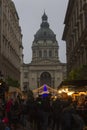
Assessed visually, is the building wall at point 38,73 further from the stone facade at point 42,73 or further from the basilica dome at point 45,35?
the basilica dome at point 45,35

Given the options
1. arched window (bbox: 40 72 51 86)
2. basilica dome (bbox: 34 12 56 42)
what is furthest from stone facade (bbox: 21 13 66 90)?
basilica dome (bbox: 34 12 56 42)

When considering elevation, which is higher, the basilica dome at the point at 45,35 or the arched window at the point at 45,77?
the basilica dome at the point at 45,35

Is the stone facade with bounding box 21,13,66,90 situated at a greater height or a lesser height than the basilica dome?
lesser

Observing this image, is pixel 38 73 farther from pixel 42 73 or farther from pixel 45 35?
pixel 45 35

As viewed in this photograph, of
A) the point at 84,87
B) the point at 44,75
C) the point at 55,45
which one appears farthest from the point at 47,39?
the point at 84,87

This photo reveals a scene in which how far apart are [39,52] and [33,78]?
24.3 meters

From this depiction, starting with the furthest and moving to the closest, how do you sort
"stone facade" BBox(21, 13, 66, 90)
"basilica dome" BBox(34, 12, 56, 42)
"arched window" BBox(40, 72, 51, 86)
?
1. "basilica dome" BBox(34, 12, 56, 42)
2. "arched window" BBox(40, 72, 51, 86)
3. "stone facade" BBox(21, 13, 66, 90)

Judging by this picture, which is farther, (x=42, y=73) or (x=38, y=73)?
(x=42, y=73)

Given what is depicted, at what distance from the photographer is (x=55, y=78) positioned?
531 feet

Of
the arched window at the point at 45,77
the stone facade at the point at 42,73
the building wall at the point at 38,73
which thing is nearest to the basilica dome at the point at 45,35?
the stone facade at the point at 42,73

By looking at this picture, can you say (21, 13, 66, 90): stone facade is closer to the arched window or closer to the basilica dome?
the arched window

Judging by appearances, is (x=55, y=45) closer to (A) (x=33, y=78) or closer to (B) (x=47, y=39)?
(B) (x=47, y=39)

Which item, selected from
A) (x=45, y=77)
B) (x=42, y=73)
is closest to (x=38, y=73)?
(x=42, y=73)

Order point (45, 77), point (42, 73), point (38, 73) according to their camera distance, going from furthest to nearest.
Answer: point (45, 77), point (42, 73), point (38, 73)
